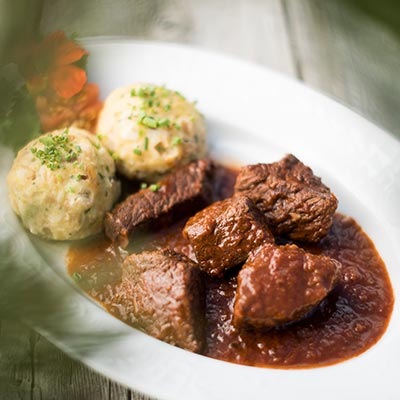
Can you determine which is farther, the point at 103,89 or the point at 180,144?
the point at 103,89

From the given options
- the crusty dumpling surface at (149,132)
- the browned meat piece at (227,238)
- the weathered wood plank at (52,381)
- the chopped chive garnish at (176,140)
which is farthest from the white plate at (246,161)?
the browned meat piece at (227,238)

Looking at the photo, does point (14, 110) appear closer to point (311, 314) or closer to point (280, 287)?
point (280, 287)

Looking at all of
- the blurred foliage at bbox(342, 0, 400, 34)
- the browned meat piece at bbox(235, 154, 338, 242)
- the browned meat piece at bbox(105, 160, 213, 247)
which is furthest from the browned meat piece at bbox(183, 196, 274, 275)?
the blurred foliage at bbox(342, 0, 400, 34)

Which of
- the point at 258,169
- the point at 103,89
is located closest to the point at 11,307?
the point at 258,169

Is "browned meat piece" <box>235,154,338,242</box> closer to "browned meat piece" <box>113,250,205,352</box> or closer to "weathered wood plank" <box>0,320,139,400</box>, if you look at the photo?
"browned meat piece" <box>113,250,205,352</box>

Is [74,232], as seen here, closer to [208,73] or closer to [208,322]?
[208,322]

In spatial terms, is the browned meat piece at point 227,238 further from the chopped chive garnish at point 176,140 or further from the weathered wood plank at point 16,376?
the weathered wood plank at point 16,376

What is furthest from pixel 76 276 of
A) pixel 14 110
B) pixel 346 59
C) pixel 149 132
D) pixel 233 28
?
pixel 346 59
